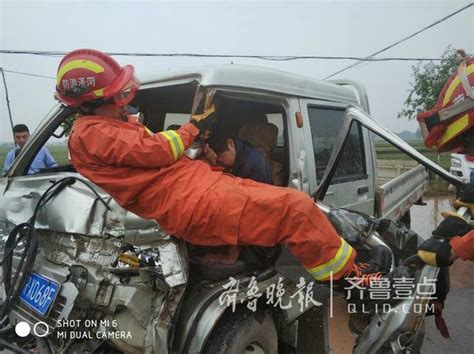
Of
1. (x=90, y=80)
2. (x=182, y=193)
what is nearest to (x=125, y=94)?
(x=90, y=80)

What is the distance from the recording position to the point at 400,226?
271 cm

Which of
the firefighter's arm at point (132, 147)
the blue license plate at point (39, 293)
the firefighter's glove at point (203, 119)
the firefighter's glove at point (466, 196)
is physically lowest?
the blue license plate at point (39, 293)

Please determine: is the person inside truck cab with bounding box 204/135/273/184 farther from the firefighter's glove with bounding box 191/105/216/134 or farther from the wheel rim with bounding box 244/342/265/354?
the wheel rim with bounding box 244/342/265/354

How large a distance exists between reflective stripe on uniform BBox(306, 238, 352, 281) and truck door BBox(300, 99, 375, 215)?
0.74m

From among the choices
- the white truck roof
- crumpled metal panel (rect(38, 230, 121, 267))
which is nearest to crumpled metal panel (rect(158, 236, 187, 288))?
crumpled metal panel (rect(38, 230, 121, 267))

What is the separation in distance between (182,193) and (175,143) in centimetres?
26

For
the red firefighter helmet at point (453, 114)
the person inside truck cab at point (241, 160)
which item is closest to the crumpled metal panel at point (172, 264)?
the person inside truck cab at point (241, 160)

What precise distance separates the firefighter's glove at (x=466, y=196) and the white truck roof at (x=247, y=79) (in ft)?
3.93

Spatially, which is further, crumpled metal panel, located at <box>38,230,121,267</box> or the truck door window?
the truck door window

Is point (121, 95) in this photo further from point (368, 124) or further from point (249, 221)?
point (368, 124)

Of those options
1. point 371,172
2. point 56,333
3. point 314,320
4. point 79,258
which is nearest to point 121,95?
point 79,258

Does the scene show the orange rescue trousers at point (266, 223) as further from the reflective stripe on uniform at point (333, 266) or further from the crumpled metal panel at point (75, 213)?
the crumpled metal panel at point (75, 213)

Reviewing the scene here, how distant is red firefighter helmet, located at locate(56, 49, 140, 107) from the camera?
2213mm

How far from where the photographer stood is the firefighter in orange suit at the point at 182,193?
2045mm
